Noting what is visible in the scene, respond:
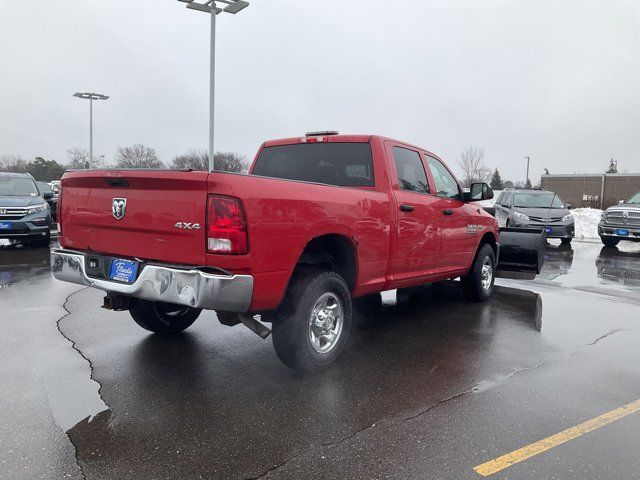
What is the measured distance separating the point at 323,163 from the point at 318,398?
2.46 metres

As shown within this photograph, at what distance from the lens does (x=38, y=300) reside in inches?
255

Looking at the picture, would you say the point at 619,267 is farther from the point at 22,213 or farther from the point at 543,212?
the point at 22,213

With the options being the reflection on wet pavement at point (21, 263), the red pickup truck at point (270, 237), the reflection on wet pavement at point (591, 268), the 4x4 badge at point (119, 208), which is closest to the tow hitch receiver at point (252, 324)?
the red pickup truck at point (270, 237)

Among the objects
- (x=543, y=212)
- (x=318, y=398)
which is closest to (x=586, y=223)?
(x=543, y=212)

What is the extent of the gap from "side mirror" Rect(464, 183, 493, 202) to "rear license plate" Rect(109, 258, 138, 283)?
4215mm

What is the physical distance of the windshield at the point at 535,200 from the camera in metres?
15.0

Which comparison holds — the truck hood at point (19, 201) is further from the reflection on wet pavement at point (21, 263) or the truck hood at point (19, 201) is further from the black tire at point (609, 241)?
the black tire at point (609, 241)

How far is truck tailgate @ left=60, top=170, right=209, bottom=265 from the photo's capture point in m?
3.29

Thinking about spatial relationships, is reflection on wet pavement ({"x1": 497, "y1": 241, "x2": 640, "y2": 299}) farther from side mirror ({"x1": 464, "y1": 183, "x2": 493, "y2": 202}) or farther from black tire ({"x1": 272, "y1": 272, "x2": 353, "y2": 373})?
black tire ({"x1": 272, "y1": 272, "x2": 353, "y2": 373})

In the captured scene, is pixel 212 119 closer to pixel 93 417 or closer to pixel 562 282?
pixel 562 282

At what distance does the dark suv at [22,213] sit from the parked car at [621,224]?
14830 mm

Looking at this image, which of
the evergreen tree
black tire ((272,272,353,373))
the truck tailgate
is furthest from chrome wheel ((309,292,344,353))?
the evergreen tree

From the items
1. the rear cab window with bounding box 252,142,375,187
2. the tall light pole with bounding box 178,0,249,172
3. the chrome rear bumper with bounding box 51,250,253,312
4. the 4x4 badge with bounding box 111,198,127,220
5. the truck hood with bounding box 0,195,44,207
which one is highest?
the tall light pole with bounding box 178,0,249,172

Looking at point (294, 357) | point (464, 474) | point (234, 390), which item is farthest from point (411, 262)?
point (464, 474)
